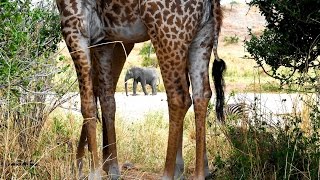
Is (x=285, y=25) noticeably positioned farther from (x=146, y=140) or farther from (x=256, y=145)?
(x=146, y=140)

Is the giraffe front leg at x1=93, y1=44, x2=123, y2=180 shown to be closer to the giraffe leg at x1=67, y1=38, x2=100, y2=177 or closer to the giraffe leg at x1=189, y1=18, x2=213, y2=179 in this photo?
the giraffe leg at x1=67, y1=38, x2=100, y2=177

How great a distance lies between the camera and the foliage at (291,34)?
17.3 feet

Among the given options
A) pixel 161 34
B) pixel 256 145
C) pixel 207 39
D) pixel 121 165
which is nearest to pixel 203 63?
pixel 207 39

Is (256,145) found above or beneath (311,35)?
beneath

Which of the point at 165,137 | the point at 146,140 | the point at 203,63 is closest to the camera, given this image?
the point at 203,63

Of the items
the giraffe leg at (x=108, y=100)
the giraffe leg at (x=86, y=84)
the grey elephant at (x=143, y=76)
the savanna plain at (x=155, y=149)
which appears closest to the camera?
the savanna plain at (x=155, y=149)

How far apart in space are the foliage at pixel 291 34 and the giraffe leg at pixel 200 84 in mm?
789

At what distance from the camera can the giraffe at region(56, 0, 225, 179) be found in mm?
4754

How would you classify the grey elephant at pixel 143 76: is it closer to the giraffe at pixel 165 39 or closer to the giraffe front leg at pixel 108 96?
the giraffe front leg at pixel 108 96

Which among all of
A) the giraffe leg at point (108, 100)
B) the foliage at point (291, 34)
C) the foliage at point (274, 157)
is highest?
the foliage at point (291, 34)

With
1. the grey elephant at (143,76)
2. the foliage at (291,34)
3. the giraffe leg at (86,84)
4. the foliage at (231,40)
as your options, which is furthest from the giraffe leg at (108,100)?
the foliage at (231,40)

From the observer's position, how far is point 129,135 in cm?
798

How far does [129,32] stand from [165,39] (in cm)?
45

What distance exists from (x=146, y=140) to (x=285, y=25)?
2.84 m
